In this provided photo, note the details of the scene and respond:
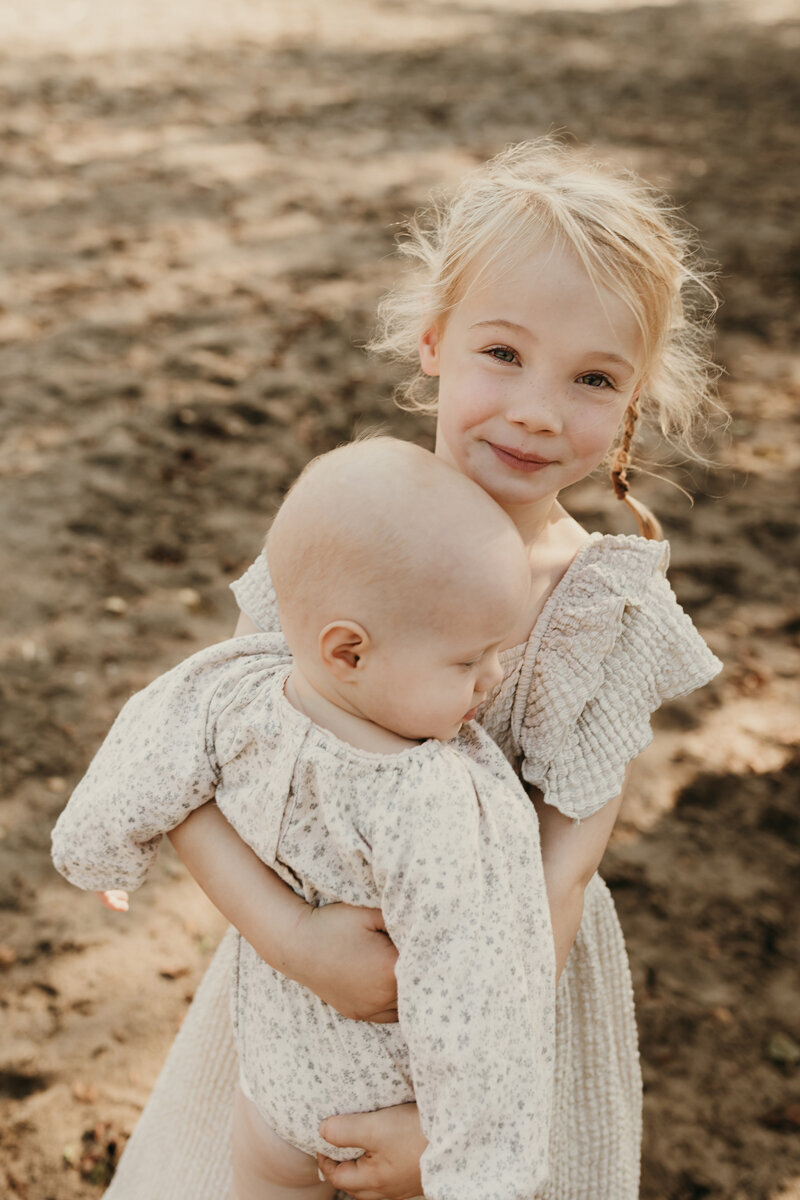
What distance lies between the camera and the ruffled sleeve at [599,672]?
1.65 m

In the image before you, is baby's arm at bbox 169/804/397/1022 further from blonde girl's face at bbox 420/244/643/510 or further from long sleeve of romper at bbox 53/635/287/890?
blonde girl's face at bbox 420/244/643/510

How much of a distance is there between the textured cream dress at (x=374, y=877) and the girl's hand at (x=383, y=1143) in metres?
0.03

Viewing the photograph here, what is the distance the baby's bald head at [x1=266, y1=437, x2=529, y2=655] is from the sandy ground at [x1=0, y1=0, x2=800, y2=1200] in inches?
68.0

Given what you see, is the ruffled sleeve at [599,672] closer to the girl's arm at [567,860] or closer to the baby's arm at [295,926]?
the girl's arm at [567,860]

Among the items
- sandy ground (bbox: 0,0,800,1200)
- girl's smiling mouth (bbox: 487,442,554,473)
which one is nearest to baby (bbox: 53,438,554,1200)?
girl's smiling mouth (bbox: 487,442,554,473)

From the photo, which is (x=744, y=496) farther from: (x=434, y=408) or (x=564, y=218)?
(x=564, y=218)

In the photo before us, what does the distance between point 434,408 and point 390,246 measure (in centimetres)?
472

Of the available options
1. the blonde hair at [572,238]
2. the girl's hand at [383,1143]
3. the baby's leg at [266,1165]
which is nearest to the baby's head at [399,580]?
the blonde hair at [572,238]

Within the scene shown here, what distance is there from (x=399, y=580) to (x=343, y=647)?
0.12 m

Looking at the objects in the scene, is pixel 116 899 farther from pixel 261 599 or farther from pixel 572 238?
pixel 572 238

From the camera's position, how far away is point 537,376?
154 cm

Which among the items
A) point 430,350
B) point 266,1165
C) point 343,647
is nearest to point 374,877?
point 343,647

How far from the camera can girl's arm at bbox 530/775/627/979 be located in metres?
1.64

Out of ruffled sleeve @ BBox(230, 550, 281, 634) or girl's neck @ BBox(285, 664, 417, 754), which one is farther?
ruffled sleeve @ BBox(230, 550, 281, 634)
